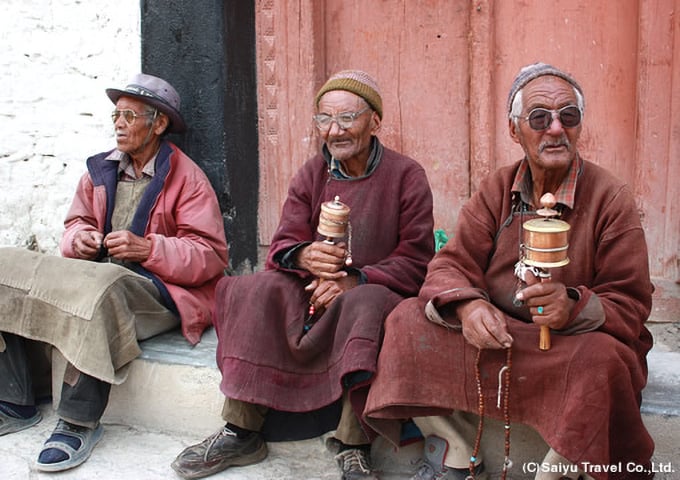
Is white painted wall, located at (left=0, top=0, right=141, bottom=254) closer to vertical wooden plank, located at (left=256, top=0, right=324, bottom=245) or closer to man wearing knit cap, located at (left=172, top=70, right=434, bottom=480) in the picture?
vertical wooden plank, located at (left=256, top=0, right=324, bottom=245)

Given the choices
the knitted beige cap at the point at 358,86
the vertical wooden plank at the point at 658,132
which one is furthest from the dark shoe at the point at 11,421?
the vertical wooden plank at the point at 658,132

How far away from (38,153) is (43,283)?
1.47 meters

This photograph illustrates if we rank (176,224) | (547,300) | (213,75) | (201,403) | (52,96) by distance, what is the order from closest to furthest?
(547,300) < (201,403) < (176,224) < (213,75) < (52,96)

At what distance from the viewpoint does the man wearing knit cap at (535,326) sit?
280 cm

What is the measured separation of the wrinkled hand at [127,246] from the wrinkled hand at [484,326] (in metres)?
1.70

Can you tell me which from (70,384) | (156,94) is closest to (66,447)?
(70,384)

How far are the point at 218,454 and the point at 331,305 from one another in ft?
2.57

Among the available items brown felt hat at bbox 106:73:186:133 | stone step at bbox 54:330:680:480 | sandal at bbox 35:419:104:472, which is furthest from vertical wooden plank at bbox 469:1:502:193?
sandal at bbox 35:419:104:472

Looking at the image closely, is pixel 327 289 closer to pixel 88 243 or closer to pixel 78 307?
pixel 78 307

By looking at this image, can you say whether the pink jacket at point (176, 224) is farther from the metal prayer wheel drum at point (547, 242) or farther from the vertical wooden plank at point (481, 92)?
the metal prayer wheel drum at point (547, 242)

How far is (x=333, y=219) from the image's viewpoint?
3.33 metres

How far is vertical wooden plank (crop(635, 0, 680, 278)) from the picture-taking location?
4078 millimetres

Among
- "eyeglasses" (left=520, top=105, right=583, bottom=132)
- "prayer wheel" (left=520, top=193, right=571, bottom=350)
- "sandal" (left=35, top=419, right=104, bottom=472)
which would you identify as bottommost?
"sandal" (left=35, top=419, right=104, bottom=472)

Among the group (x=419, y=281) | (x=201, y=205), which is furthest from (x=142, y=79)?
(x=419, y=281)
